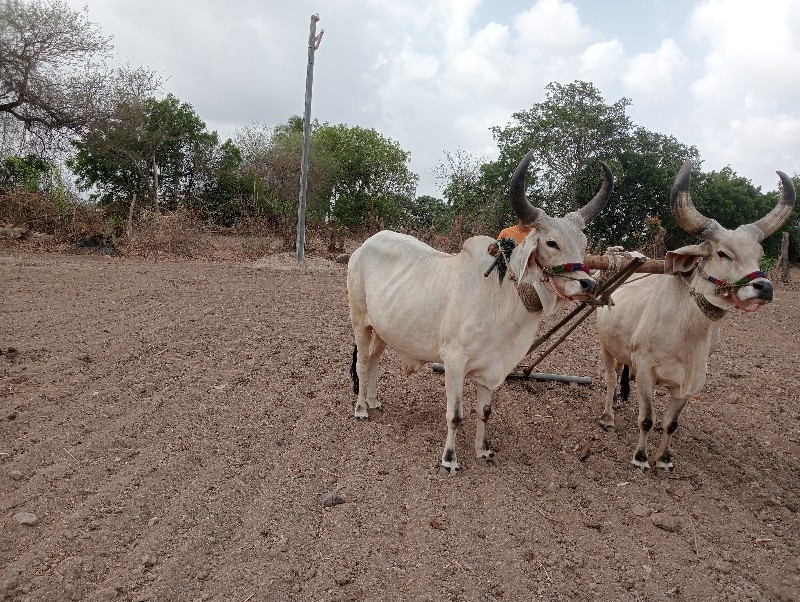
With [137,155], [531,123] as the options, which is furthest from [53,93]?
[531,123]

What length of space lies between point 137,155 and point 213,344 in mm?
15102

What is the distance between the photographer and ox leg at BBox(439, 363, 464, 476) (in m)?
4.43

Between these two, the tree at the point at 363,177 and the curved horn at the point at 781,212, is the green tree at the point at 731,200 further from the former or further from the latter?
the curved horn at the point at 781,212

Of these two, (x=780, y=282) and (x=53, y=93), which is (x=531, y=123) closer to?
(x=780, y=282)

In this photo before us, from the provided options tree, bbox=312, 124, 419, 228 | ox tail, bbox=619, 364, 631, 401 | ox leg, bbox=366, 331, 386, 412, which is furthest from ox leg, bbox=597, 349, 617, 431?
tree, bbox=312, 124, 419, 228

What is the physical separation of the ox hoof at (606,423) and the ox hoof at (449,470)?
1783mm

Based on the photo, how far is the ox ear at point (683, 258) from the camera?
166 inches

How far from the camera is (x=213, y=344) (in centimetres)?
698

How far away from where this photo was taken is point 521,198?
3.96 metres

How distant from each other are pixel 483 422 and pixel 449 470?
18.5 inches

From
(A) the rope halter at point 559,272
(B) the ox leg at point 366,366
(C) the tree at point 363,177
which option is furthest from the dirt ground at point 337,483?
Result: (C) the tree at point 363,177

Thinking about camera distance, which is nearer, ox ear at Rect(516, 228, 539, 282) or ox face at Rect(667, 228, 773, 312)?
ox face at Rect(667, 228, 773, 312)

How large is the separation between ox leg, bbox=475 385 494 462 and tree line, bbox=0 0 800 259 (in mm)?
11624

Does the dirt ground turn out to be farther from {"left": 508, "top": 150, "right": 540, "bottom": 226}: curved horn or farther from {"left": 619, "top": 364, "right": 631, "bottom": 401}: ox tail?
{"left": 508, "top": 150, "right": 540, "bottom": 226}: curved horn
